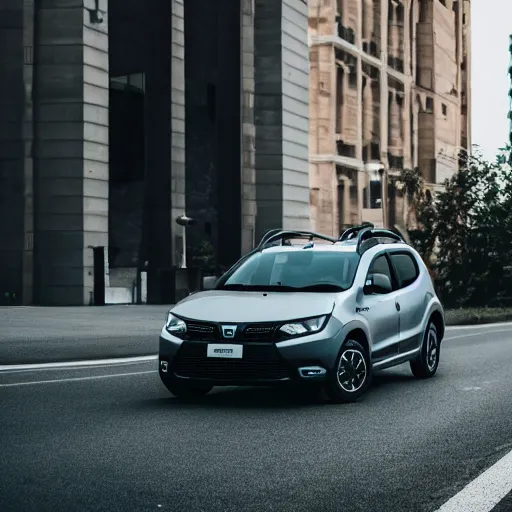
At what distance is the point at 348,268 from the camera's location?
13648 mm

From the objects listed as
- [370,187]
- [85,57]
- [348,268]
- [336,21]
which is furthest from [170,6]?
[348,268]

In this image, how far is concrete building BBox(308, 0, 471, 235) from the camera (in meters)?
56.1

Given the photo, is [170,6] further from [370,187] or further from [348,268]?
[348,268]

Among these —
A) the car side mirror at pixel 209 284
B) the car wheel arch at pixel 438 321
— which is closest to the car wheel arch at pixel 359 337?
the car side mirror at pixel 209 284

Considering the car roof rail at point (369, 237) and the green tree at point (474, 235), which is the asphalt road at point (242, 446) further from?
the green tree at point (474, 235)

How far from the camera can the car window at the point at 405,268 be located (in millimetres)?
14904

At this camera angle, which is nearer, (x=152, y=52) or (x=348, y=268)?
(x=348, y=268)

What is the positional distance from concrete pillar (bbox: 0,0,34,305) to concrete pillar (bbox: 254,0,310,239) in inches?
448

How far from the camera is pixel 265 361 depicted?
12.1 m

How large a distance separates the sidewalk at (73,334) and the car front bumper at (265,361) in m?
5.94

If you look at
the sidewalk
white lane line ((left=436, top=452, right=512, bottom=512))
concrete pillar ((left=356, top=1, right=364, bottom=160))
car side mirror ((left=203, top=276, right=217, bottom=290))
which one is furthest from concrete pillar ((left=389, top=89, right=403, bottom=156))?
white lane line ((left=436, top=452, right=512, bottom=512))

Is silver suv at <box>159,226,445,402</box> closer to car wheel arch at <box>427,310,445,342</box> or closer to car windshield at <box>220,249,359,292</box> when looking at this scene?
car windshield at <box>220,249,359,292</box>

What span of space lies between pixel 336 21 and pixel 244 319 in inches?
1800

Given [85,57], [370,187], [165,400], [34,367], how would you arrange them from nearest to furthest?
[165,400], [34,367], [85,57], [370,187]
